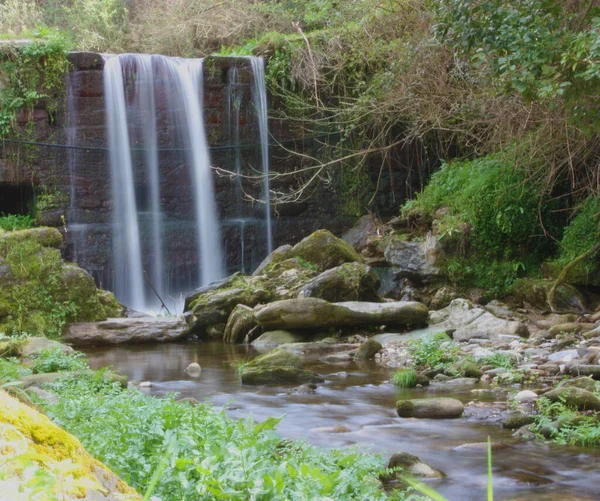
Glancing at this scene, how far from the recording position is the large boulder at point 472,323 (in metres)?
10.7

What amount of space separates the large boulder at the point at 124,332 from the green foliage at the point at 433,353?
4.69 meters

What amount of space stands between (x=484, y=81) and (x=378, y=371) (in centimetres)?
527

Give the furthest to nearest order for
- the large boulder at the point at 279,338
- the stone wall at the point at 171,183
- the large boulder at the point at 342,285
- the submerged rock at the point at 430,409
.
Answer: the stone wall at the point at 171,183
the large boulder at the point at 342,285
the large boulder at the point at 279,338
the submerged rock at the point at 430,409

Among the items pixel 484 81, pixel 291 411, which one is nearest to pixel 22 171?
pixel 484 81

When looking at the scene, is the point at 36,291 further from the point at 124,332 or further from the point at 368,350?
the point at 368,350

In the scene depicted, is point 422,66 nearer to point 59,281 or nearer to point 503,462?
point 59,281

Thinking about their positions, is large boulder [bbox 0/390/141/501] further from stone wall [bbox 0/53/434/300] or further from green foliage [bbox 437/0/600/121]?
stone wall [bbox 0/53/434/300]

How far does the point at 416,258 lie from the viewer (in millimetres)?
14359

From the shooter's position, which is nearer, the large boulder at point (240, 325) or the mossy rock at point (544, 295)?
the mossy rock at point (544, 295)

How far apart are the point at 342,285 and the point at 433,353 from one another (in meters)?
3.71

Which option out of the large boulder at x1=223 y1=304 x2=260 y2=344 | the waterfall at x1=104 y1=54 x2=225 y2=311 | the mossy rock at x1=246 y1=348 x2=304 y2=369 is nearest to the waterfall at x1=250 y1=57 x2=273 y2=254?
the waterfall at x1=104 y1=54 x2=225 y2=311

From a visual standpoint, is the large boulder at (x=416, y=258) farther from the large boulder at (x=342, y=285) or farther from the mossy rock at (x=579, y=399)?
the mossy rock at (x=579, y=399)

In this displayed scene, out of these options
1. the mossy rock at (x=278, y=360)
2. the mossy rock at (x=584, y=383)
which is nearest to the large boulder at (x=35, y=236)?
the mossy rock at (x=278, y=360)

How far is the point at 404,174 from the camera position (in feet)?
60.9
